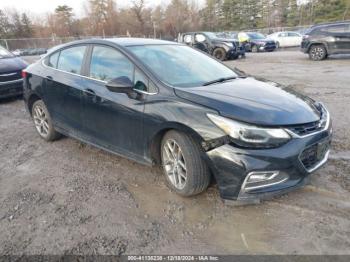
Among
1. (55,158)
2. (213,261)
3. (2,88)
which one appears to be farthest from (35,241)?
(2,88)

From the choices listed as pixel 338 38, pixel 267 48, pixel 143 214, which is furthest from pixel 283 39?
pixel 143 214

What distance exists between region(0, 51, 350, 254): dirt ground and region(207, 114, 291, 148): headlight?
727mm

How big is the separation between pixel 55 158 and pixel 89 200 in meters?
1.39

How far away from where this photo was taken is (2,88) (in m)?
7.42

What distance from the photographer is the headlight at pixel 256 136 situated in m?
2.58

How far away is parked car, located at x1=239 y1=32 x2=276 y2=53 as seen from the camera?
76.8 feet

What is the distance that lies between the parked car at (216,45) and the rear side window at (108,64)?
13.5 m

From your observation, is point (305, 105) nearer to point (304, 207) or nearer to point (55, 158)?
point (304, 207)

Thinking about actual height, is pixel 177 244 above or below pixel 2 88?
below

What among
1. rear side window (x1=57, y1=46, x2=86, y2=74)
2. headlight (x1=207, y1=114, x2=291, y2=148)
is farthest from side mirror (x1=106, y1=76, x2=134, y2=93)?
headlight (x1=207, y1=114, x2=291, y2=148)

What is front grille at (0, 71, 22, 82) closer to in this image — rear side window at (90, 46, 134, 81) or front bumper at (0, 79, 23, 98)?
front bumper at (0, 79, 23, 98)

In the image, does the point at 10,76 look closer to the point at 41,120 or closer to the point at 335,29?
the point at 41,120

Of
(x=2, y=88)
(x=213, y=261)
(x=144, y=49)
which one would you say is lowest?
(x=213, y=261)

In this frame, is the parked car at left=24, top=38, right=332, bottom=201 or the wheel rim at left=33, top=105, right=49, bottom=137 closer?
the parked car at left=24, top=38, right=332, bottom=201
